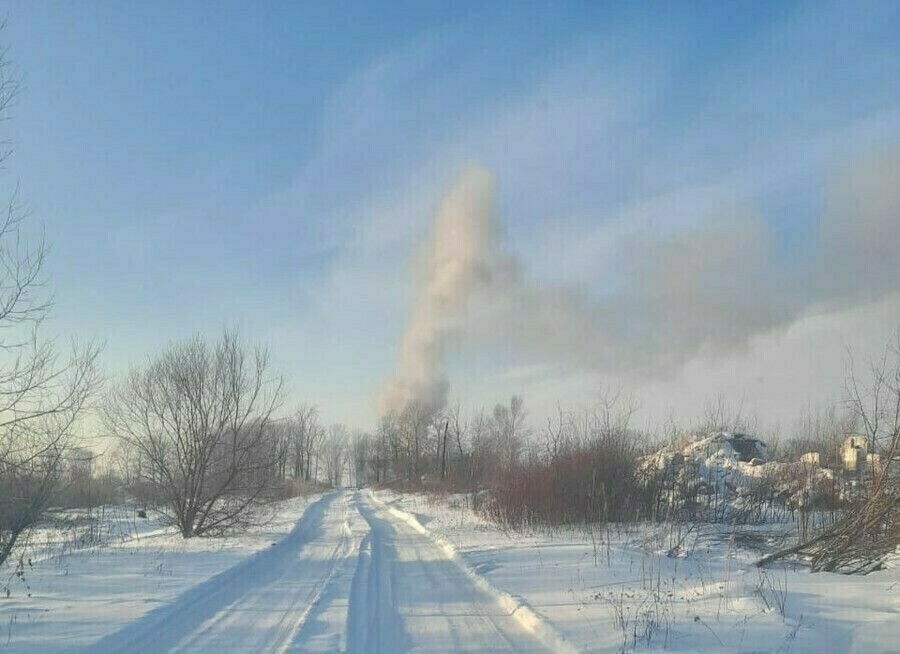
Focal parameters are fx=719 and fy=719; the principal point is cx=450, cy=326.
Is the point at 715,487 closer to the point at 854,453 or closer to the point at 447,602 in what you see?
the point at 854,453

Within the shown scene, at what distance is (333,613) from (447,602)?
1.93m

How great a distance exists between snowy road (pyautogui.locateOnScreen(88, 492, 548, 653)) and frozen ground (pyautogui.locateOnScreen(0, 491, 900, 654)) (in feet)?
0.11

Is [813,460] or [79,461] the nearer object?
[79,461]

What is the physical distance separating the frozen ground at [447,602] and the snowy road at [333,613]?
3 cm

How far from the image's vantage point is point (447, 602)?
33.8 ft

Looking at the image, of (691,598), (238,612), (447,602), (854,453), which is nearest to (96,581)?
(238,612)

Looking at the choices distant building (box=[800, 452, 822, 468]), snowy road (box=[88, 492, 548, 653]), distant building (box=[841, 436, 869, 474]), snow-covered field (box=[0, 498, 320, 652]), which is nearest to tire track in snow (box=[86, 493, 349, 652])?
snowy road (box=[88, 492, 548, 653])

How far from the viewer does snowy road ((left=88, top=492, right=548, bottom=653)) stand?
7.66 metres

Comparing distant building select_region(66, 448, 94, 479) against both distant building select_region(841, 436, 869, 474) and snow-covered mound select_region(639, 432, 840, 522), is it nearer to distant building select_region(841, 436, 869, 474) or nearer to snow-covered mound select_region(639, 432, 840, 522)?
distant building select_region(841, 436, 869, 474)

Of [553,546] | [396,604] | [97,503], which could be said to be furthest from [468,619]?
[97,503]

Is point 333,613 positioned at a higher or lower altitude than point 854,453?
lower

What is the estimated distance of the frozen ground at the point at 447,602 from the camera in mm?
7547

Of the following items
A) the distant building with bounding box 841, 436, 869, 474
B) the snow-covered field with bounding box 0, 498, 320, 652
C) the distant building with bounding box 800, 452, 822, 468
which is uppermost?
the distant building with bounding box 841, 436, 869, 474

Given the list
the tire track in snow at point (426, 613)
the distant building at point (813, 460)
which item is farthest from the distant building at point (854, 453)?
the tire track in snow at point (426, 613)
